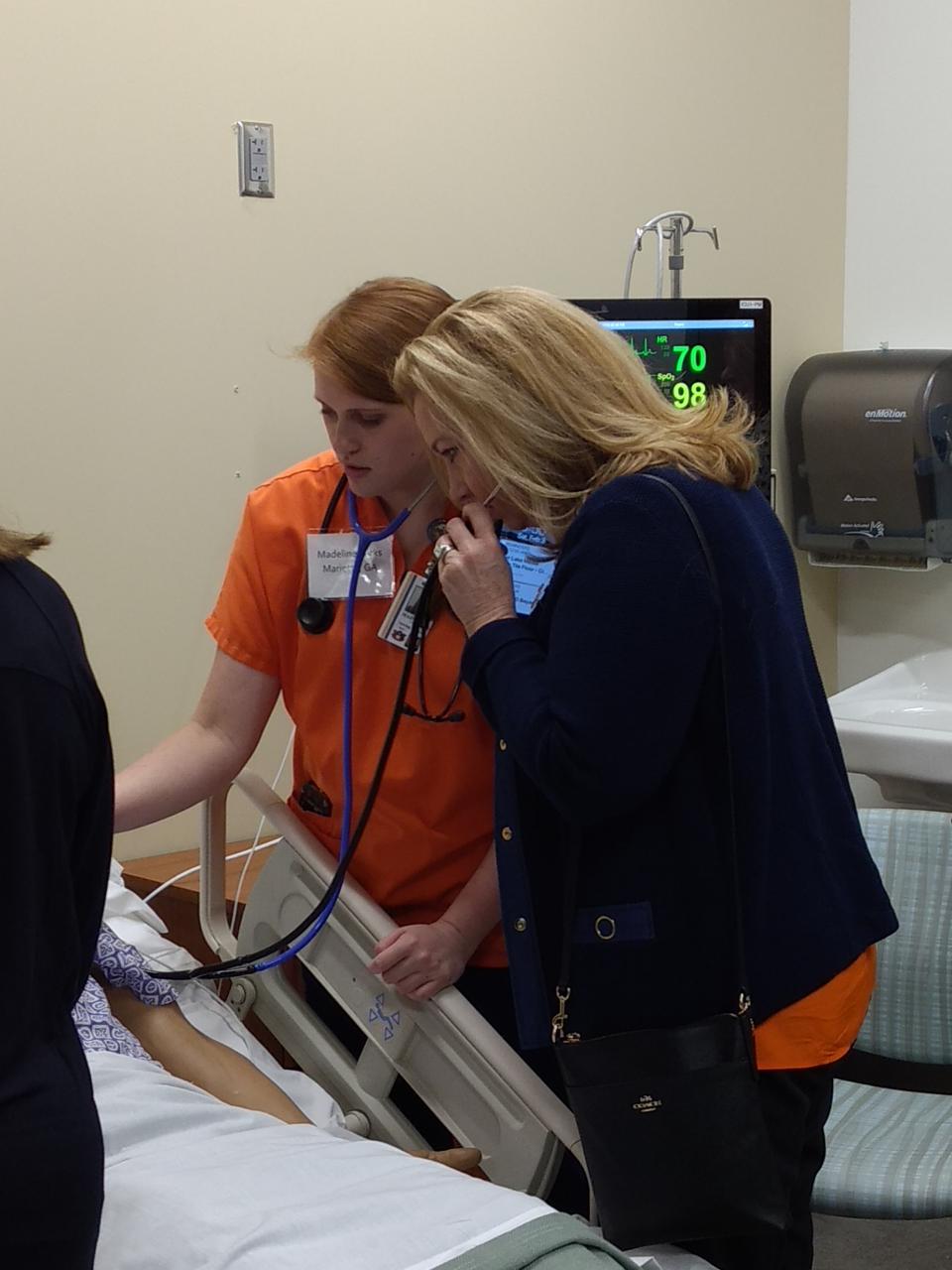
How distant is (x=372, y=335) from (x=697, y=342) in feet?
4.52

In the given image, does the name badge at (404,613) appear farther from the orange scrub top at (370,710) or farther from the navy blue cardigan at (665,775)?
the navy blue cardigan at (665,775)

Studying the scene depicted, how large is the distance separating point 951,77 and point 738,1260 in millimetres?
2757

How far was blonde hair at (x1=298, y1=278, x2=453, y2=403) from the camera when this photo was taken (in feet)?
5.73

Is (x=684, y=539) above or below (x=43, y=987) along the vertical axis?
above

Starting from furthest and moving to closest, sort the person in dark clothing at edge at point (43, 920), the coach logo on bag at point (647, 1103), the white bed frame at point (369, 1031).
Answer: the white bed frame at point (369, 1031) < the coach logo on bag at point (647, 1103) < the person in dark clothing at edge at point (43, 920)

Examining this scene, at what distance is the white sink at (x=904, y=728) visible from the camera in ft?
9.56

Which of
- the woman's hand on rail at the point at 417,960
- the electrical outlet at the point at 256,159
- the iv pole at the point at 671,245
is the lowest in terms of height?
the woman's hand on rail at the point at 417,960

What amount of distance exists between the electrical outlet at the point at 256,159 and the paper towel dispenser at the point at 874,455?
143 centimetres

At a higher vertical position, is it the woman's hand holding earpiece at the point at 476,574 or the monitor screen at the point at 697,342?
the monitor screen at the point at 697,342

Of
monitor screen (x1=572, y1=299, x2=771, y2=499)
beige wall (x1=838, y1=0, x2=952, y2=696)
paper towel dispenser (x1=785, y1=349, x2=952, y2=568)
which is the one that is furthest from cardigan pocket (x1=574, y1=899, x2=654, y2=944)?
beige wall (x1=838, y1=0, x2=952, y2=696)

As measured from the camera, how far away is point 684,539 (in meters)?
1.39

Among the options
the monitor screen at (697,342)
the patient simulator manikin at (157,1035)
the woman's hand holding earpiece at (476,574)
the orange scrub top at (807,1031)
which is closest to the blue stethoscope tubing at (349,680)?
the patient simulator manikin at (157,1035)

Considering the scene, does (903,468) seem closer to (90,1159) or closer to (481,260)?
(481,260)

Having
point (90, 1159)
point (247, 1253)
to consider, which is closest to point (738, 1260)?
point (247, 1253)
